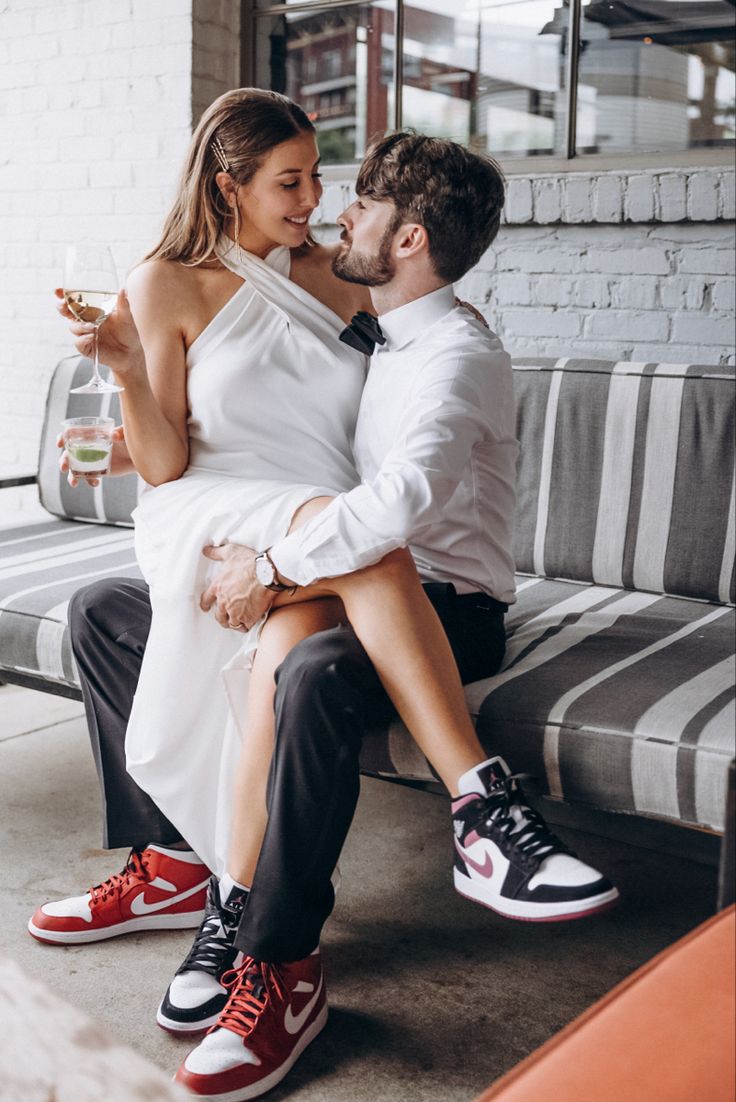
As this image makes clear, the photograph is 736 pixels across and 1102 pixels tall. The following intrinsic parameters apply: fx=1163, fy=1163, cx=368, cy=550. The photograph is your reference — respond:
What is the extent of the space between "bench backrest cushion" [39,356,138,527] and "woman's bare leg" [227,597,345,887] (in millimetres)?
1406

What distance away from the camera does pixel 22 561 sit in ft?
8.82

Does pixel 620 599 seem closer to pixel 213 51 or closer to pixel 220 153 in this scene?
pixel 220 153

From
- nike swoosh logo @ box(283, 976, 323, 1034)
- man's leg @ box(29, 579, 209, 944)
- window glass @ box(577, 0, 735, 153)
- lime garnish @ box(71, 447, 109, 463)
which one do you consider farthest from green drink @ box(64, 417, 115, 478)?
window glass @ box(577, 0, 735, 153)

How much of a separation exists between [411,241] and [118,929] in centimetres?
132

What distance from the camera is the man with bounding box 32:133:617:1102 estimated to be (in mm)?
1644

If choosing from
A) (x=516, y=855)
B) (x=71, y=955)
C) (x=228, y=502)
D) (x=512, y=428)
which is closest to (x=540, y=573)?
(x=512, y=428)

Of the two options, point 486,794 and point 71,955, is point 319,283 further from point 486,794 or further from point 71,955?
point 71,955

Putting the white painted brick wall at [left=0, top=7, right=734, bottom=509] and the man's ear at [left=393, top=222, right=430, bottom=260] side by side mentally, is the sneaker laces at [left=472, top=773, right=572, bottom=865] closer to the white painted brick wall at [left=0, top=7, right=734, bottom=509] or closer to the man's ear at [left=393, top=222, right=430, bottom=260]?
the man's ear at [left=393, top=222, right=430, bottom=260]

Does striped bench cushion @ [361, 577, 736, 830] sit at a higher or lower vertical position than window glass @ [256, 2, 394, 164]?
lower

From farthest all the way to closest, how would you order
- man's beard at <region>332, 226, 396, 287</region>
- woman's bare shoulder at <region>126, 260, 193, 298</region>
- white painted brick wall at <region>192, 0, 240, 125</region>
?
white painted brick wall at <region>192, 0, 240, 125</region> → woman's bare shoulder at <region>126, 260, 193, 298</region> → man's beard at <region>332, 226, 396, 287</region>

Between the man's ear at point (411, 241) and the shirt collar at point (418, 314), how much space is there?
0.08 metres

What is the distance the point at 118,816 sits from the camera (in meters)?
2.08

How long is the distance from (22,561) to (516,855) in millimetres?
1530

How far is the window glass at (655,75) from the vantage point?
2959mm
